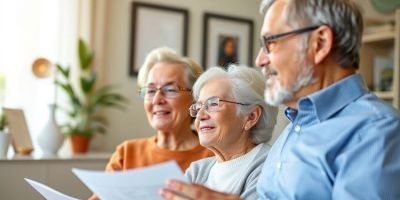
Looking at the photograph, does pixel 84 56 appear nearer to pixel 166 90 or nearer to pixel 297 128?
pixel 166 90

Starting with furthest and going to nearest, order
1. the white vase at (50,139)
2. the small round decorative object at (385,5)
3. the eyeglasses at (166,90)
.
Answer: the small round decorative object at (385,5)
the white vase at (50,139)
the eyeglasses at (166,90)

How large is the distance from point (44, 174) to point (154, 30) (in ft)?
4.12

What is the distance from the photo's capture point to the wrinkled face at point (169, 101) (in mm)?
1972

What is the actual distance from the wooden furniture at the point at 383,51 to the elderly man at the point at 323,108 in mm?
2172

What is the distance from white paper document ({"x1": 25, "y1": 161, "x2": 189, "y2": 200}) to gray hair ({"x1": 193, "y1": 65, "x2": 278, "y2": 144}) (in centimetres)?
51

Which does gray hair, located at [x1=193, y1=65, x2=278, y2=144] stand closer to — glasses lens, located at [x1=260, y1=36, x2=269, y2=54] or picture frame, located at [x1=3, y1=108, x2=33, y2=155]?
glasses lens, located at [x1=260, y1=36, x2=269, y2=54]

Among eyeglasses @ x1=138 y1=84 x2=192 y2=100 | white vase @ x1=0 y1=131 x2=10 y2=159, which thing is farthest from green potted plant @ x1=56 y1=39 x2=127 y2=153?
eyeglasses @ x1=138 y1=84 x2=192 y2=100

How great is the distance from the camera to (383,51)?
365 cm

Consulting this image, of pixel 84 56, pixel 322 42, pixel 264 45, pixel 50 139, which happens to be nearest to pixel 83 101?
pixel 84 56

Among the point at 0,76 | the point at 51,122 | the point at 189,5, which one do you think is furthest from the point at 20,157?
the point at 189,5

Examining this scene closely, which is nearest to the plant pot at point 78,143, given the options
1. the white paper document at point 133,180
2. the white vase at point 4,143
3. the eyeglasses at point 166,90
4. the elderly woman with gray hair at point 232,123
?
the white vase at point 4,143

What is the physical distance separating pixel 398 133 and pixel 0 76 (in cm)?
242

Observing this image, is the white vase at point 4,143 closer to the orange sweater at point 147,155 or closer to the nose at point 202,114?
the orange sweater at point 147,155

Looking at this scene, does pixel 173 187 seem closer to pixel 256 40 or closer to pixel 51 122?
pixel 51 122
